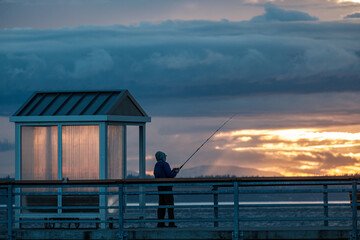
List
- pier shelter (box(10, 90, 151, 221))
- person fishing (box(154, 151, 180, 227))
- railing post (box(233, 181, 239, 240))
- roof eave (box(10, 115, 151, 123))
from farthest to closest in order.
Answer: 1. pier shelter (box(10, 90, 151, 221))
2. roof eave (box(10, 115, 151, 123))
3. person fishing (box(154, 151, 180, 227))
4. railing post (box(233, 181, 239, 240))

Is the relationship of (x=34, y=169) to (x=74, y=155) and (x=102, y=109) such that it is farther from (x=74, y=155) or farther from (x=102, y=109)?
(x=102, y=109)

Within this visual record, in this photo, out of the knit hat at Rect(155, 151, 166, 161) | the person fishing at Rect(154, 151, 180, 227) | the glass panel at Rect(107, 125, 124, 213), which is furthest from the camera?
the glass panel at Rect(107, 125, 124, 213)

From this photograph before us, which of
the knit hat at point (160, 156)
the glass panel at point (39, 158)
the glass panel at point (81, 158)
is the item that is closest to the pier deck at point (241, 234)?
the knit hat at point (160, 156)

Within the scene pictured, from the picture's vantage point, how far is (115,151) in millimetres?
16219

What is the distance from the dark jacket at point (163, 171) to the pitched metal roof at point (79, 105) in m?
2.01

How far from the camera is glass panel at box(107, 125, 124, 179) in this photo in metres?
16.0

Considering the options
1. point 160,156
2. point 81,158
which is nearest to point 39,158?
point 81,158

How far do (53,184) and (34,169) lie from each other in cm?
343

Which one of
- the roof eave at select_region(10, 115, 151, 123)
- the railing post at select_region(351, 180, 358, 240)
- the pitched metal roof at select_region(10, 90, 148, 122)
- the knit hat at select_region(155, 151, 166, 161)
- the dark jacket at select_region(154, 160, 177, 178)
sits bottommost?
the railing post at select_region(351, 180, 358, 240)

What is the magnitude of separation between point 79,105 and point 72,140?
2.99 feet

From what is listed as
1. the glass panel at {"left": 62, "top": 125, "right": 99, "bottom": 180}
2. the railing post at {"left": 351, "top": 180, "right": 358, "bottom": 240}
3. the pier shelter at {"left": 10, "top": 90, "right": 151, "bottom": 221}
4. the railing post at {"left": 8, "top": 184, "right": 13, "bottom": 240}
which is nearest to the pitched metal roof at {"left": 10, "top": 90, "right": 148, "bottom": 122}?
the pier shelter at {"left": 10, "top": 90, "right": 151, "bottom": 221}

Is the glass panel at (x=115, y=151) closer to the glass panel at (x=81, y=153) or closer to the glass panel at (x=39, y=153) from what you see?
the glass panel at (x=81, y=153)

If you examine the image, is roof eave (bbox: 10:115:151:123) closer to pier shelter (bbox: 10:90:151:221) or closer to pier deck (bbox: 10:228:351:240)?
pier shelter (bbox: 10:90:151:221)

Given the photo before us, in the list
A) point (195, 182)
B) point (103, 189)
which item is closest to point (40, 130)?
point (103, 189)
